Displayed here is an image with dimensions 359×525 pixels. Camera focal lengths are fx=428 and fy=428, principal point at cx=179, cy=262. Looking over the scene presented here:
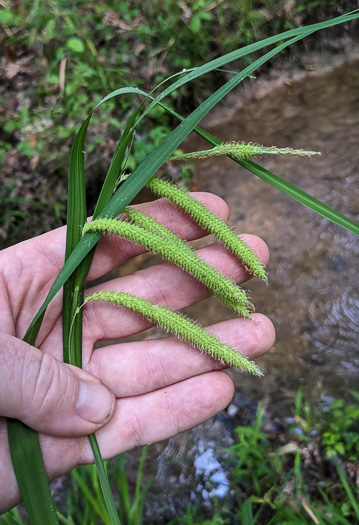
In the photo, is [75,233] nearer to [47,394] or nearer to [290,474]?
[47,394]

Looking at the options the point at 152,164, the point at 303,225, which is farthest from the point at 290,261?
the point at 152,164

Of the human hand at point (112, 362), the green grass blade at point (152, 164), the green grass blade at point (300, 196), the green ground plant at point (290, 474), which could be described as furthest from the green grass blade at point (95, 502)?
the green grass blade at point (300, 196)

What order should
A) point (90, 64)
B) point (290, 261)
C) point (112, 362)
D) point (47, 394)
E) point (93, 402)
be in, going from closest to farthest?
point (47, 394) < point (93, 402) < point (112, 362) < point (290, 261) < point (90, 64)

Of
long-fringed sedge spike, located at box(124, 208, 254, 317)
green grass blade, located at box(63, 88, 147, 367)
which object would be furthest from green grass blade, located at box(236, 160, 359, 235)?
green grass blade, located at box(63, 88, 147, 367)

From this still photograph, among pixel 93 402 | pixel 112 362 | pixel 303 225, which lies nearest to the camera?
pixel 93 402

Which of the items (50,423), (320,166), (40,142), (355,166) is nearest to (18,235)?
(40,142)

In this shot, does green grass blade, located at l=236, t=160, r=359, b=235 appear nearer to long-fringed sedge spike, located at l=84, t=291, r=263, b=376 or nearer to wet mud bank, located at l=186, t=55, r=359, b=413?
long-fringed sedge spike, located at l=84, t=291, r=263, b=376

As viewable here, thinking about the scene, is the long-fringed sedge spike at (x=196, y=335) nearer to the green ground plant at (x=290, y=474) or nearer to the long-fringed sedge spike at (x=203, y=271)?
the long-fringed sedge spike at (x=203, y=271)

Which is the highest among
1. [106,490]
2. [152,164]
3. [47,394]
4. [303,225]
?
[152,164]
